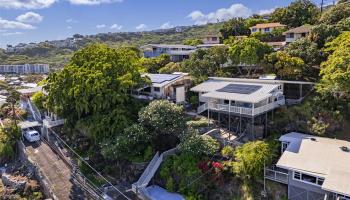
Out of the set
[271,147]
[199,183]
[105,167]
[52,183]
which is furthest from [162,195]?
[52,183]

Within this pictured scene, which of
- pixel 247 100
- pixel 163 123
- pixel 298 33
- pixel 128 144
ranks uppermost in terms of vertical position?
pixel 298 33

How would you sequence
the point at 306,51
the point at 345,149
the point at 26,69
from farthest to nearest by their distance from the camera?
the point at 26,69 < the point at 306,51 < the point at 345,149

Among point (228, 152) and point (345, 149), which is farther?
point (228, 152)

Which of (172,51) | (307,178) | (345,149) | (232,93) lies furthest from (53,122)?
(345,149)

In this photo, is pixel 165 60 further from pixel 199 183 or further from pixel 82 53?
pixel 199 183

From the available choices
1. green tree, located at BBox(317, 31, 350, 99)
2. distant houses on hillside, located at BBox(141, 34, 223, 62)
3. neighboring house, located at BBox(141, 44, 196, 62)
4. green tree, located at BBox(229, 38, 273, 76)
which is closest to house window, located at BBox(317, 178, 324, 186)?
green tree, located at BBox(317, 31, 350, 99)

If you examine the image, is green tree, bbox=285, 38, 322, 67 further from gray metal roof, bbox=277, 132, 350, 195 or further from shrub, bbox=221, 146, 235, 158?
shrub, bbox=221, 146, 235, 158

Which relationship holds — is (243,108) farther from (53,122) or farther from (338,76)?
(53,122)

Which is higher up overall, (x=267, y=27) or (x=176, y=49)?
(x=267, y=27)
